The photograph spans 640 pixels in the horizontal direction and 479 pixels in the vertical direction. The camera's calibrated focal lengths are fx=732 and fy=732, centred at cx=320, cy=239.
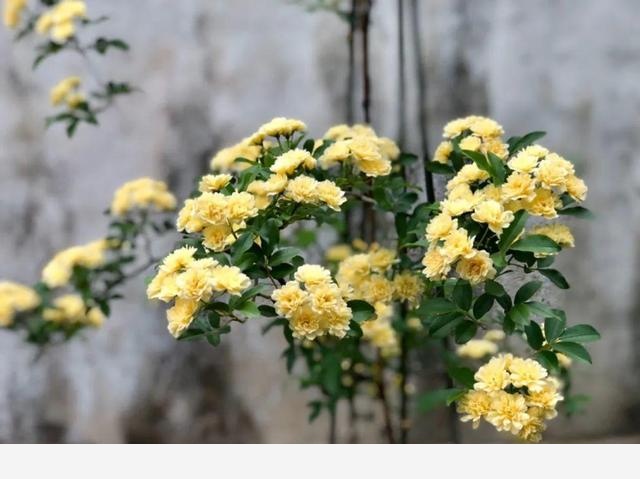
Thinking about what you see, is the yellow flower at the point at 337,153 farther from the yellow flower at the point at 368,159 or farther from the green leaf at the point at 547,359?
the green leaf at the point at 547,359

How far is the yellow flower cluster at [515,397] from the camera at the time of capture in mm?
859

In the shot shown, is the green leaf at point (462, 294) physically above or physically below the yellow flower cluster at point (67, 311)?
below

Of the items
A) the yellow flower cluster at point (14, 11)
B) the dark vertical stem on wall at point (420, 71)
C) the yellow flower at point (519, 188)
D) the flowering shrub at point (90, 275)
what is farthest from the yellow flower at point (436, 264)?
the yellow flower cluster at point (14, 11)

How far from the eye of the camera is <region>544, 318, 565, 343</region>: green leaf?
91 cm

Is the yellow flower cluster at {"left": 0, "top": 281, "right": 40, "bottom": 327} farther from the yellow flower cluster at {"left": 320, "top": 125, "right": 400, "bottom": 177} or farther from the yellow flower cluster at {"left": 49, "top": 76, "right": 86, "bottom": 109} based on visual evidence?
the yellow flower cluster at {"left": 320, "top": 125, "right": 400, "bottom": 177}

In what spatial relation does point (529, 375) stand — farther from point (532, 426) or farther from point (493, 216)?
point (493, 216)

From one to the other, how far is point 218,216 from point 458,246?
28cm

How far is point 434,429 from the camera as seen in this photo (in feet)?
6.02

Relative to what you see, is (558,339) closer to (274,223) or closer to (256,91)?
(274,223)

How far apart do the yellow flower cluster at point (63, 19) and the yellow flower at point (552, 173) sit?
0.99 m

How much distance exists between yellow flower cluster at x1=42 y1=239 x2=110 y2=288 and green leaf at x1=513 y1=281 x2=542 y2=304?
0.89 meters
